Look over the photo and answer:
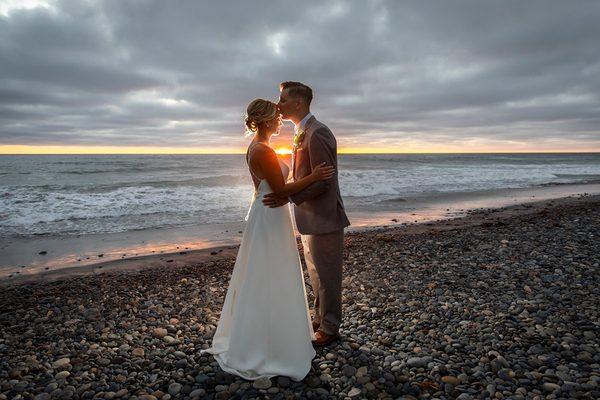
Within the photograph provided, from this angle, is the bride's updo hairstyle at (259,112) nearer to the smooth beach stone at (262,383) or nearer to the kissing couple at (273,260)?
the kissing couple at (273,260)

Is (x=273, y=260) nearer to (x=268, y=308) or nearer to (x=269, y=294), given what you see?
(x=269, y=294)

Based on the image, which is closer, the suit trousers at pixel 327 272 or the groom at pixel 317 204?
the groom at pixel 317 204

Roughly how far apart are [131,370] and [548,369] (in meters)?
4.10

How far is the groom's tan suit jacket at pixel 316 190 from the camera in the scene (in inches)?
148

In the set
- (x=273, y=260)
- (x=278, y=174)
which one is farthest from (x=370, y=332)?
(x=278, y=174)

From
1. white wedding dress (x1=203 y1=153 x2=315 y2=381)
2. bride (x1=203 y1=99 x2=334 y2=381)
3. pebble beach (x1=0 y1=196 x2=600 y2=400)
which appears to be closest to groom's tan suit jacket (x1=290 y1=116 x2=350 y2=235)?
bride (x1=203 y1=99 x2=334 y2=381)

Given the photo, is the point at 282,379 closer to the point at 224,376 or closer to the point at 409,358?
the point at 224,376

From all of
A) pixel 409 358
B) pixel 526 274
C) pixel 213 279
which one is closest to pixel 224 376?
pixel 409 358

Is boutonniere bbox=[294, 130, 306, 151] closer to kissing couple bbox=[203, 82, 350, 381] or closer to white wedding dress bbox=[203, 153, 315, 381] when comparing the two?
kissing couple bbox=[203, 82, 350, 381]

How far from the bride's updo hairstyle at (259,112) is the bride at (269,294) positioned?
0.01m

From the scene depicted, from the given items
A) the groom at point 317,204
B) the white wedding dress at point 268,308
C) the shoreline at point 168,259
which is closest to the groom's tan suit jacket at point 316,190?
the groom at point 317,204

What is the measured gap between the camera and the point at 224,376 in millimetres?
3742

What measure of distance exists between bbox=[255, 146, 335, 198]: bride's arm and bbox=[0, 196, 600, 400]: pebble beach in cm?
181

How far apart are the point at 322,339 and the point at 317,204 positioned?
154 cm
